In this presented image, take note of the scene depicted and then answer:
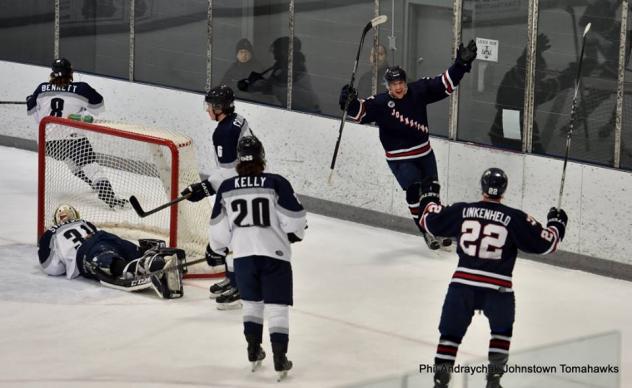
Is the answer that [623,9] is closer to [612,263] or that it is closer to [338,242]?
[612,263]

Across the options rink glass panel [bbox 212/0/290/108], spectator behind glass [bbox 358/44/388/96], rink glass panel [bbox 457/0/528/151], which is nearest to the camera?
rink glass panel [bbox 457/0/528/151]

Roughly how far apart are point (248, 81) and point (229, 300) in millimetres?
3094

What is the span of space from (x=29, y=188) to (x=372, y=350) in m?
4.23

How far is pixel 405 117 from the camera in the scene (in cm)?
846

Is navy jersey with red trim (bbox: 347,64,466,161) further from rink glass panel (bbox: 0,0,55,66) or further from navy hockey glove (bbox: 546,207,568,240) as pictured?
rink glass panel (bbox: 0,0,55,66)

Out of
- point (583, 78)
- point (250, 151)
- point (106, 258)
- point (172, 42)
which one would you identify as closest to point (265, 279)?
point (250, 151)

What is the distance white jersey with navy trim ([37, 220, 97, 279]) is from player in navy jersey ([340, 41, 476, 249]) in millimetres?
1722

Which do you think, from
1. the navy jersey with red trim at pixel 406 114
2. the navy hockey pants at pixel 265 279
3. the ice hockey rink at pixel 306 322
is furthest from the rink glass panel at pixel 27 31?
the navy hockey pants at pixel 265 279

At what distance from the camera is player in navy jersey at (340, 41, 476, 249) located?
8.40 metres

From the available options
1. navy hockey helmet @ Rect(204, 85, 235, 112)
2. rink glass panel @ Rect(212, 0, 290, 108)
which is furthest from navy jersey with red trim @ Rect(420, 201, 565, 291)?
rink glass panel @ Rect(212, 0, 290, 108)

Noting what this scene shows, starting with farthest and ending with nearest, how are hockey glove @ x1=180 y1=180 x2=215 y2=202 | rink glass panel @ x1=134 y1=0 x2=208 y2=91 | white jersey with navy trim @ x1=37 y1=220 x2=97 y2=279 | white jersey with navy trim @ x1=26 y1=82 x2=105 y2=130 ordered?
rink glass panel @ x1=134 y1=0 x2=208 y2=91
white jersey with navy trim @ x1=26 y1=82 x2=105 y2=130
white jersey with navy trim @ x1=37 y1=220 x2=97 y2=279
hockey glove @ x1=180 y1=180 x2=215 y2=202

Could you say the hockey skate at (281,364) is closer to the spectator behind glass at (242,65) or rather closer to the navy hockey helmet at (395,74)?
the navy hockey helmet at (395,74)

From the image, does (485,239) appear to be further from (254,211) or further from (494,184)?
(254,211)

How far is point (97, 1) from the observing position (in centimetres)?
1104
